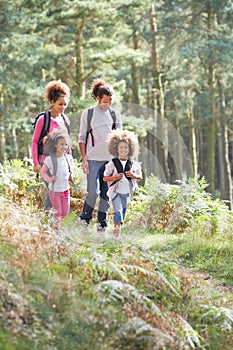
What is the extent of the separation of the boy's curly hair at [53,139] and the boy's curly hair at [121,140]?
65cm

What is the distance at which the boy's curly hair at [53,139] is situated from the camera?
7.53m

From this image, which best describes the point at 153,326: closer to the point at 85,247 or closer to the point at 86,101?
the point at 85,247

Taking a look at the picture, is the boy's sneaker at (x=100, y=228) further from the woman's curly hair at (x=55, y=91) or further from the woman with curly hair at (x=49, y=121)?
the woman's curly hair at (x=55, y=91)

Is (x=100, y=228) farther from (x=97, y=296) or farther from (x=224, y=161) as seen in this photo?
(x=224, y=161)

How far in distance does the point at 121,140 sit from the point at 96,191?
882mm

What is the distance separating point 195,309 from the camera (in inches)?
198

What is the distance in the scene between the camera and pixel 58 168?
25.0 feet

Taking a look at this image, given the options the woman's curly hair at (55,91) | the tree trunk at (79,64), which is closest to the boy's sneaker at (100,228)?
the woman's curly hair at (55,91)

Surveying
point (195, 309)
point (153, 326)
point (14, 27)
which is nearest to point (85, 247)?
point (195, 309)

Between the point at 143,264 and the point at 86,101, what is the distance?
18.9 m

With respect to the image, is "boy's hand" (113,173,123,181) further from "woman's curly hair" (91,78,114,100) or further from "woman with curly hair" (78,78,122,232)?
"woman's curly hair" (91,78,114,100)

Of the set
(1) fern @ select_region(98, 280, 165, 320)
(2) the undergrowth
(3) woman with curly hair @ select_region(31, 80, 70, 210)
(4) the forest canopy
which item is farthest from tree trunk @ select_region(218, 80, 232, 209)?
(1) fern @ select_region(98, 280, 165, 320)

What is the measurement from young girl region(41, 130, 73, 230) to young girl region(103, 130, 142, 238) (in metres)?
0.65

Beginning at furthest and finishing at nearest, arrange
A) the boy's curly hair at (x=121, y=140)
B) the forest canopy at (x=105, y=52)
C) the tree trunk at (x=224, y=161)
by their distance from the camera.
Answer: the tree trunk at (x=224, y=161) → the forest canopy at (x=105, y=52) → the boy's curly hair at (x=121, y=140)
